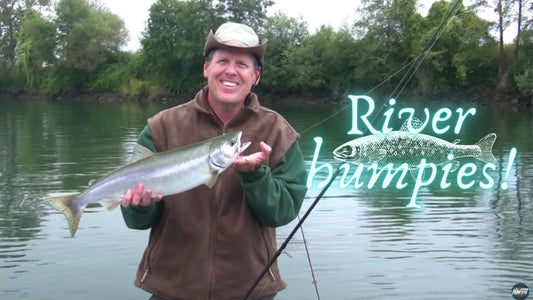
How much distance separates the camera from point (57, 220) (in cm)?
977

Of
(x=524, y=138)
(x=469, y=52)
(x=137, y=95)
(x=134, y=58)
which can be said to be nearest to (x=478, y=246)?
(x=524, y=138)

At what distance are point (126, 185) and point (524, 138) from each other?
2024 centimetres

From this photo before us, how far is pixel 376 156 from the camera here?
14141 mm

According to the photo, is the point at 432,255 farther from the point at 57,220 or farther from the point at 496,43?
the point at 496,43

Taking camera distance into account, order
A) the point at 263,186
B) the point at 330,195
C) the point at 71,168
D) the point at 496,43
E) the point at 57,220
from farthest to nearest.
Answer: the point at 496,43
the point at 71,168
the point at 330,195
the point at 57,220
the point at 263,186

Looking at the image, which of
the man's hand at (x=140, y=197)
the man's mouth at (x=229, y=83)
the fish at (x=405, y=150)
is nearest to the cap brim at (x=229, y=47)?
the man's mouth at (x=229, y=83)

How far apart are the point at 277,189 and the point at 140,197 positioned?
0.61m

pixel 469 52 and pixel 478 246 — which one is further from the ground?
pixel 469 52

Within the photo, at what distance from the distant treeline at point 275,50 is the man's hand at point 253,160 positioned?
37.8 meters

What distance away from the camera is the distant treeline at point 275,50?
145ft

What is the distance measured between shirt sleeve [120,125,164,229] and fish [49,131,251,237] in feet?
0.21

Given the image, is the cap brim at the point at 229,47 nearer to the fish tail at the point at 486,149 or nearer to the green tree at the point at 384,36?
the fish tail at the point at 486,149

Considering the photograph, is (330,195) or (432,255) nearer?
(432,255)

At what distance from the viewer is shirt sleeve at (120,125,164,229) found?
282 centimetres
